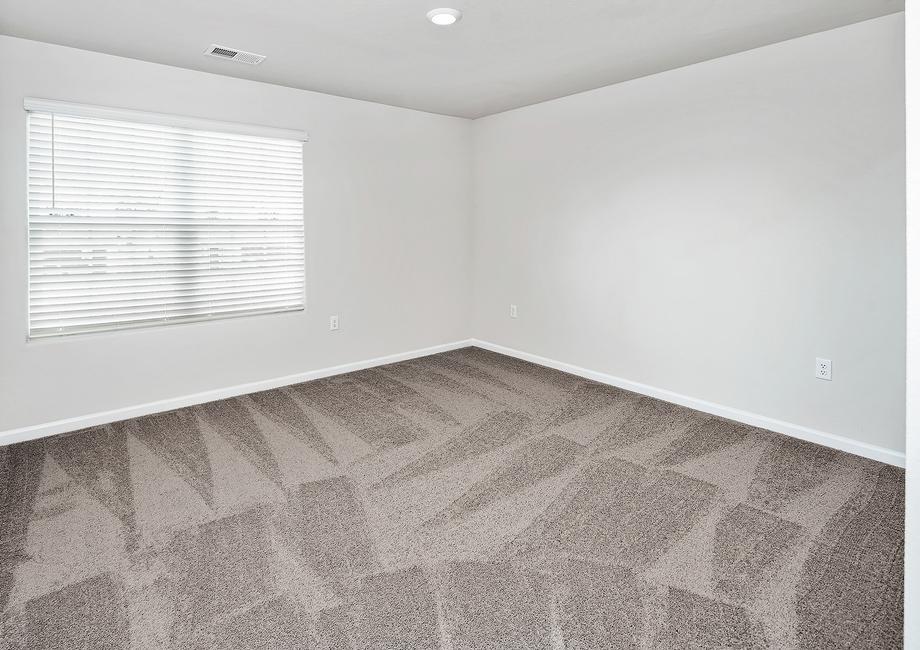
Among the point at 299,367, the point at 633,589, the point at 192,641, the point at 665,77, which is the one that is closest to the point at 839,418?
the point at 633,589

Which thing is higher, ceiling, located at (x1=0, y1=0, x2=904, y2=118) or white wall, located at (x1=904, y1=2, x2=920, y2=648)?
ceiling, located at (x1=0, y1=0, x2=904, y2=118)

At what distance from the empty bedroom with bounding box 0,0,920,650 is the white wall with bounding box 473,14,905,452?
2 centimetres

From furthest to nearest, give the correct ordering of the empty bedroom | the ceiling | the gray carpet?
the ceiling, the empty bedroom, the gray carpet

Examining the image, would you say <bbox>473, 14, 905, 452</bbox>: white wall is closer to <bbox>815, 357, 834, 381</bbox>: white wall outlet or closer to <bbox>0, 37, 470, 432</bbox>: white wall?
<bbox>815, 357, 834, 381</bbox>: white wall outlet

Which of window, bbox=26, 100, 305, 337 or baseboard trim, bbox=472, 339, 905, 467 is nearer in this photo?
baseboard trim, bbox=472, 339, 905, 467

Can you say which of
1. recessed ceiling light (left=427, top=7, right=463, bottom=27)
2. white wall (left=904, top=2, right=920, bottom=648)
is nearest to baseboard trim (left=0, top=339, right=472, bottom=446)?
recessed ceiling light (left=427, top=7, right=463, bottom=27)

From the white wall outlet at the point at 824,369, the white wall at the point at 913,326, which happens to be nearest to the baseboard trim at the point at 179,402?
the white wall outlet at the point at 824,369

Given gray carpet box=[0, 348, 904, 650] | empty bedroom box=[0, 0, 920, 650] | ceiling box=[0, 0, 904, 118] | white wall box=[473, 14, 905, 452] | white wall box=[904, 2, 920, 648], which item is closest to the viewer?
white wall box=[904, 2, 920, 648]

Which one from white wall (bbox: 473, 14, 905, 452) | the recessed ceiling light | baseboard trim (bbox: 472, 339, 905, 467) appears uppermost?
the recessed ceiling light

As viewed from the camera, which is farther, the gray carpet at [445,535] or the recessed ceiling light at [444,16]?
the recessed ceiling light at [444,16]

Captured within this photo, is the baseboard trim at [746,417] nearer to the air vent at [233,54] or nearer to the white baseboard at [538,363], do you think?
A: the white baseboard at [538,363]

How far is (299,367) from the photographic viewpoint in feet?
14.7

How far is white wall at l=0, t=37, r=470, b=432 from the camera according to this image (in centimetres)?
320

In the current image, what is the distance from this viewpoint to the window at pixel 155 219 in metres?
3.28
